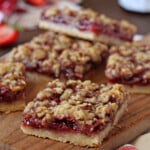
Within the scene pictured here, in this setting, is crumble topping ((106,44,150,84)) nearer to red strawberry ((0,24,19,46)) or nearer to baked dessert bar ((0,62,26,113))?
baked dessert bar ((0,62,26,113))

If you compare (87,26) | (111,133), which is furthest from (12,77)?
(87,26)

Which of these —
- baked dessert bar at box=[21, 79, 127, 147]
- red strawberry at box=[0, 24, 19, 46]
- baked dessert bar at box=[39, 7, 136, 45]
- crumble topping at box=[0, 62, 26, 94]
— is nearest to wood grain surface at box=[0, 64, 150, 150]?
baked dessert bar at box=[21, 79, 127, 147]

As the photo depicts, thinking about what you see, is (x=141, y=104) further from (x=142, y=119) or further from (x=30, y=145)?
(x=30, y=145)

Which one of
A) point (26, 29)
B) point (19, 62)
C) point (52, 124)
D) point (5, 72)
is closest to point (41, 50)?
point (19, 62)

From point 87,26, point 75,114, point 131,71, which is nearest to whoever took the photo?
point 75,114

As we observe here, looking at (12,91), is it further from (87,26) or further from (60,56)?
(87,26)

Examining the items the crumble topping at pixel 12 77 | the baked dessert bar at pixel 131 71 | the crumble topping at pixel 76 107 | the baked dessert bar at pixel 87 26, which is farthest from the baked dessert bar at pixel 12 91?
the baked dessert bar at pixel 87 26
